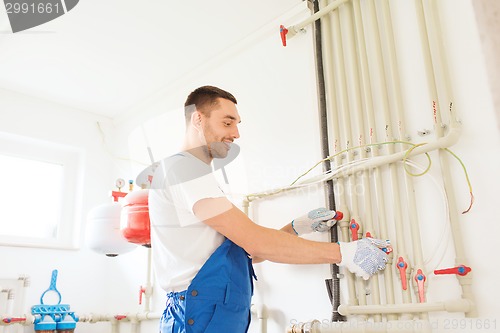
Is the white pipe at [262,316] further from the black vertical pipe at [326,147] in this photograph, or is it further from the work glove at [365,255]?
the work glove at [365,255]

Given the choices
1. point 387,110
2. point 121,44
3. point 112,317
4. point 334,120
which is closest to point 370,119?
point 387,110

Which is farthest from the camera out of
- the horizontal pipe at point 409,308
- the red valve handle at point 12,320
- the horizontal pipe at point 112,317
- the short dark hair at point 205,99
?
the horizontal pipe at point 112,317

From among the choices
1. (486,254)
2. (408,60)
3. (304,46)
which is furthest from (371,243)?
(304,46)

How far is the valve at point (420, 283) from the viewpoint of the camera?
1.55 metres

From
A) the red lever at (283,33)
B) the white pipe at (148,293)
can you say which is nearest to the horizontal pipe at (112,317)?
the white pipe at (148,293)

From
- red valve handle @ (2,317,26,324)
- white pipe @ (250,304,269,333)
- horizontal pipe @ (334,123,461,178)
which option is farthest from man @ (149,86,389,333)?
red valve handle @ (2,317,26,324)

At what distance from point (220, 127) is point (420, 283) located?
993mm

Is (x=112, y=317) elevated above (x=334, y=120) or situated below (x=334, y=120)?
below

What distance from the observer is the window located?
3043 millimetres

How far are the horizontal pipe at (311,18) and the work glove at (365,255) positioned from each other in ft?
3.60

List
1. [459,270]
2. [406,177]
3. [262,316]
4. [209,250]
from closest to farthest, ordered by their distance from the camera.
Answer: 1. [459,270]
2. [209,250]
3. [406,177]
4. [262,316]

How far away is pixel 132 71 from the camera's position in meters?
2.93

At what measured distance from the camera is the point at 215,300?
1496 millimetres

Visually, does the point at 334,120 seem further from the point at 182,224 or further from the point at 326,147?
the point at 182,224
